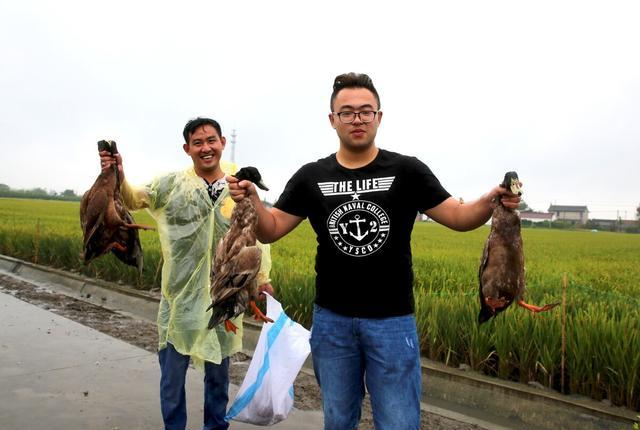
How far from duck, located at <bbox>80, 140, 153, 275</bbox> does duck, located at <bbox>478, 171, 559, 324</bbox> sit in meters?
1.74

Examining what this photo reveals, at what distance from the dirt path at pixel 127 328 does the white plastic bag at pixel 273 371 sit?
3.68 feet

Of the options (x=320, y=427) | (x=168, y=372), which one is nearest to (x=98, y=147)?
(x=168, y=372)

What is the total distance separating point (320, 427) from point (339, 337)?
2043mm

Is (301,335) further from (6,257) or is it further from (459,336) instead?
(6,257)

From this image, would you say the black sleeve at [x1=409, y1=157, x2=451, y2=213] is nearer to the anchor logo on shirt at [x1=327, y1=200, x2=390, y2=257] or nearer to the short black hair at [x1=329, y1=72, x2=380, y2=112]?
the anchor logo on shirt at [x1=327, y1=200, x2=390, y2=257]

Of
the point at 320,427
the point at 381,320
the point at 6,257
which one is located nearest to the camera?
the point at 381,320

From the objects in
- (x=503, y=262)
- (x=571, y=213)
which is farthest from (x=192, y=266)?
(x=571, y=213)

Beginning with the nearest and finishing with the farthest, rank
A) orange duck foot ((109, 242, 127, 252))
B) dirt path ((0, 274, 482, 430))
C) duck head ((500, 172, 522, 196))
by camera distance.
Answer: duck head ((500, 172, 522, 196))
orange duck foot ((109, 242, 127, 252))
dirt path ((0, 274, 482, 430))

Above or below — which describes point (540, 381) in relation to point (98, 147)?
→ below

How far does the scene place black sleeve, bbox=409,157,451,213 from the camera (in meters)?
2.49

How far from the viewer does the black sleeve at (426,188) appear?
2.49 metres

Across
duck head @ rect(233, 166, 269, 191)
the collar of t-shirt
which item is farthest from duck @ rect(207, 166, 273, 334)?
the collar of t-shirt

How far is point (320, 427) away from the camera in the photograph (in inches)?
166

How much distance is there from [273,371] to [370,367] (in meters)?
1.07
